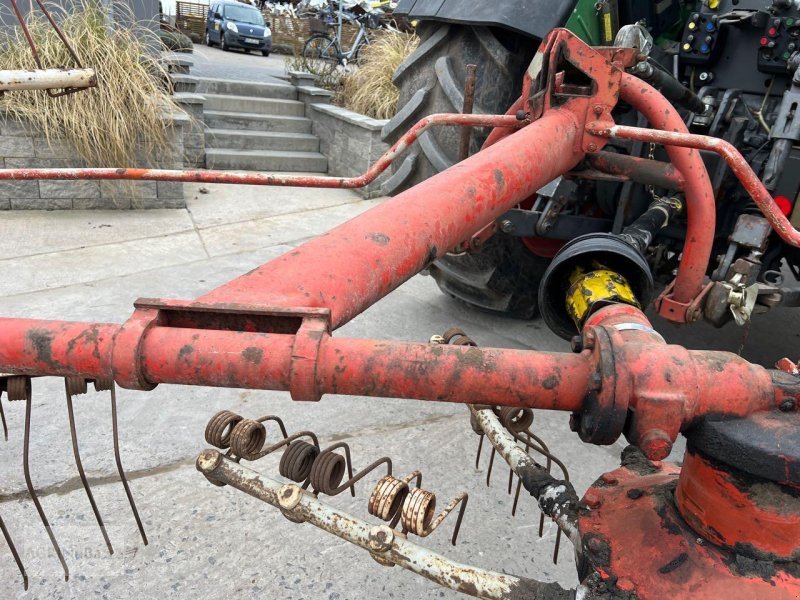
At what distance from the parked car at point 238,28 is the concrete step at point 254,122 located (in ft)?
31.2

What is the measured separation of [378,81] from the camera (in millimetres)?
6262

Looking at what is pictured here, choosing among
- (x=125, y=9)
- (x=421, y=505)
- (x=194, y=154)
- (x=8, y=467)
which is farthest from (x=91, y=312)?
(x=125, y=9)

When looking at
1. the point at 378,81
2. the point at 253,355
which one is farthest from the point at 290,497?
the point at 378,81

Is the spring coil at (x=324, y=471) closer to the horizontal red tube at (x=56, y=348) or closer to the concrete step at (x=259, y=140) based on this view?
the horizontal red tube at (x=56, y=348)

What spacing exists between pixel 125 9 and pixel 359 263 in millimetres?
5304

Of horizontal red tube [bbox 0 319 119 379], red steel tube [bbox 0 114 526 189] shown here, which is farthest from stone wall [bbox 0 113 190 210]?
horizontal red tube [bbox 0 319 119 379]

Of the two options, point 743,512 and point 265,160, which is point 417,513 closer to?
point 743,512

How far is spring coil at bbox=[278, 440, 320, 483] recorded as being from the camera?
Answer: 1120mm

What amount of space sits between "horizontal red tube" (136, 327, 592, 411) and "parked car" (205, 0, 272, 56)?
15508 millimetres

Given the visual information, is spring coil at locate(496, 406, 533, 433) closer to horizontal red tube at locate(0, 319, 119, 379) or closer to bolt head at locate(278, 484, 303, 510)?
bolt head at locate(278, 484, 303, 510)

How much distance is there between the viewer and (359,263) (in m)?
1.06

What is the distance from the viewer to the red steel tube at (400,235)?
0.98m

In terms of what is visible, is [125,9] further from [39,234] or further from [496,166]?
[496,166]

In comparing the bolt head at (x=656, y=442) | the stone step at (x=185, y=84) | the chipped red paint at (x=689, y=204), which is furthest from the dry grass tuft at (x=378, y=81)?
the bolt head at (x=656, y=442)
